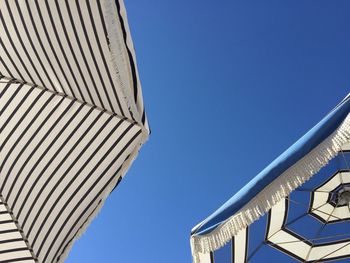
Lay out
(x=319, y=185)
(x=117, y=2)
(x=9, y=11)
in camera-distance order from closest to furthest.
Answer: (x=117, y=2) → (x=9, y=11) → (x=319, y=185)

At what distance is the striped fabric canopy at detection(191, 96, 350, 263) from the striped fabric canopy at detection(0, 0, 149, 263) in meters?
0.93

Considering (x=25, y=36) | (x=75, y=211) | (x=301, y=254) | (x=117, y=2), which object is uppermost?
(x=25, y=36)

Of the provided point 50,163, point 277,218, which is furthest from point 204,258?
point 50,163

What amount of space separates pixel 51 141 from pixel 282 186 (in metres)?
1.94

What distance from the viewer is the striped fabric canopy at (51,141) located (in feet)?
10.7

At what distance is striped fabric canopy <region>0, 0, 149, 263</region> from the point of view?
10.7 ft

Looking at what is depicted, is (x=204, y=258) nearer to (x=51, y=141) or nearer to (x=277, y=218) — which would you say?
(x=277, y=218)

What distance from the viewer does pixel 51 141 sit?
12.4 feet

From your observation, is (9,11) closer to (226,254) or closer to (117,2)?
(117,2)

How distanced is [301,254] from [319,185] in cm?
78

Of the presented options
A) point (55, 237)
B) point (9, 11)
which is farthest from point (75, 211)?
point (9, 11)

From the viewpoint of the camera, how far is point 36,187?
3832mm

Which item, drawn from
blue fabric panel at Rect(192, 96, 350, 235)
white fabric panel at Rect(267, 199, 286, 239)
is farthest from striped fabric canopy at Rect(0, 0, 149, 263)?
white fabric panel at Rect(267, 199, 286, 239)

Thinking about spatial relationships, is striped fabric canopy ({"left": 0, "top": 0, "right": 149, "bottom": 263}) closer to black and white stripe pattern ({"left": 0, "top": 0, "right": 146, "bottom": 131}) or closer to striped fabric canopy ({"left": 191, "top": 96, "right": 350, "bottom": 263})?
black and white stripe pattern ({"left": 0, "top": 0, "right": 146, "bottom": 131})
